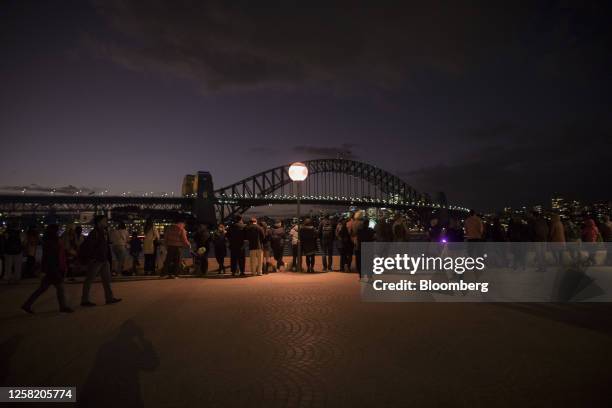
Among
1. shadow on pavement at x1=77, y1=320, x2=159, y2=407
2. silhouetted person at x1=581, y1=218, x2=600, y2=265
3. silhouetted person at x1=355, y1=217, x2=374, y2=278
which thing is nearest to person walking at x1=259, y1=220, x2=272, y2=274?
silhouetted person at x1=355, y1=217, x2=374, y2=278

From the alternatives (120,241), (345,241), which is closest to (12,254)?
(120,241)

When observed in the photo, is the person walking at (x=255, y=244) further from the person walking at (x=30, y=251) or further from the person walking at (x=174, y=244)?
the person walking at (x=30, y=251)

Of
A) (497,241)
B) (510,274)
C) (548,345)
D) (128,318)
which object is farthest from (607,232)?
(128,318)

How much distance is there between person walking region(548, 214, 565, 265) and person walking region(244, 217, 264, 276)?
28.5 ft

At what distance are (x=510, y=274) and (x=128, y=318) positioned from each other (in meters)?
10.4

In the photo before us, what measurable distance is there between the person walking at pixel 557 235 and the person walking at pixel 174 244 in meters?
10.8

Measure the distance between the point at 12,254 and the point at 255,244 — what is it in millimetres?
6820

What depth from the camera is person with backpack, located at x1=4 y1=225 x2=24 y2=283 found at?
1176 centimetres

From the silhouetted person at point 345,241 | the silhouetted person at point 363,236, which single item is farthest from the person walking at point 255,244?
the silhouetted person at point 363,236

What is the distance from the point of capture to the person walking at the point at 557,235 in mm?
12273

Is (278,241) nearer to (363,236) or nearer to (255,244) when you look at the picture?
(255,244)

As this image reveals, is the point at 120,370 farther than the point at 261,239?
No

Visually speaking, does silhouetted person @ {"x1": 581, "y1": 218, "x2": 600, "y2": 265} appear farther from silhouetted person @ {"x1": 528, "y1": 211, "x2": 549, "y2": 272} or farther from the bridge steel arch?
the bridge steel arch

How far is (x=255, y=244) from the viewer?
12.8 m
